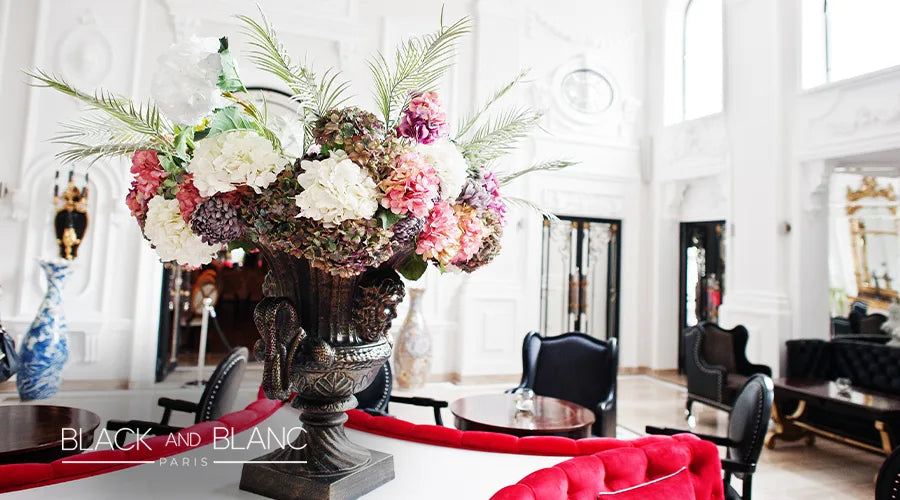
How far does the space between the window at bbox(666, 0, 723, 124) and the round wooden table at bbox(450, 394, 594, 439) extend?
5.59 metres

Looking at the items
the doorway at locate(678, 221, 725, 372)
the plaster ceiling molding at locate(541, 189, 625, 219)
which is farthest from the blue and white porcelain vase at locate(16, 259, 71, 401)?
the doorway at locate(678, 221, 725, 372)

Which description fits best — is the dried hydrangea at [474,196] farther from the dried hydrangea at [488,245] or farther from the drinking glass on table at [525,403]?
the drinking glass on table at [525,403]

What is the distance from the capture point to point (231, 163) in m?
0.91

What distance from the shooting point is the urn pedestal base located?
987 millimetres

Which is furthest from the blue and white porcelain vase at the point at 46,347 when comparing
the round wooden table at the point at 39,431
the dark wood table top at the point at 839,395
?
the dark wood table top at the point at 839,395

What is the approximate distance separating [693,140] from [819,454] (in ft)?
13.4

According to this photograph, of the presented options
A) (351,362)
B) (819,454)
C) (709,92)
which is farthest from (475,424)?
(709,92)

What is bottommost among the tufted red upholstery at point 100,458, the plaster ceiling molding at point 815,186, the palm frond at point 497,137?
the tufted red upholstery at point 100,458

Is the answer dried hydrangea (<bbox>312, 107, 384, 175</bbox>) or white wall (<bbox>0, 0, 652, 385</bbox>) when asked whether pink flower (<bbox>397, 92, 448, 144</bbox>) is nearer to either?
dried hydrangea (<bbox>312, 107, 384, 175</bbox>)

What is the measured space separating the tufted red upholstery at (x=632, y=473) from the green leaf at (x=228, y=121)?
799 mm

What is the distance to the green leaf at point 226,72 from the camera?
3.08 ft

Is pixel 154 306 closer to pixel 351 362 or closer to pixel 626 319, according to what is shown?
pixel 351 362

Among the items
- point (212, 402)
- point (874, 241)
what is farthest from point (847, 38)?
point (212, 402)

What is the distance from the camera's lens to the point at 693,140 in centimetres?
710
